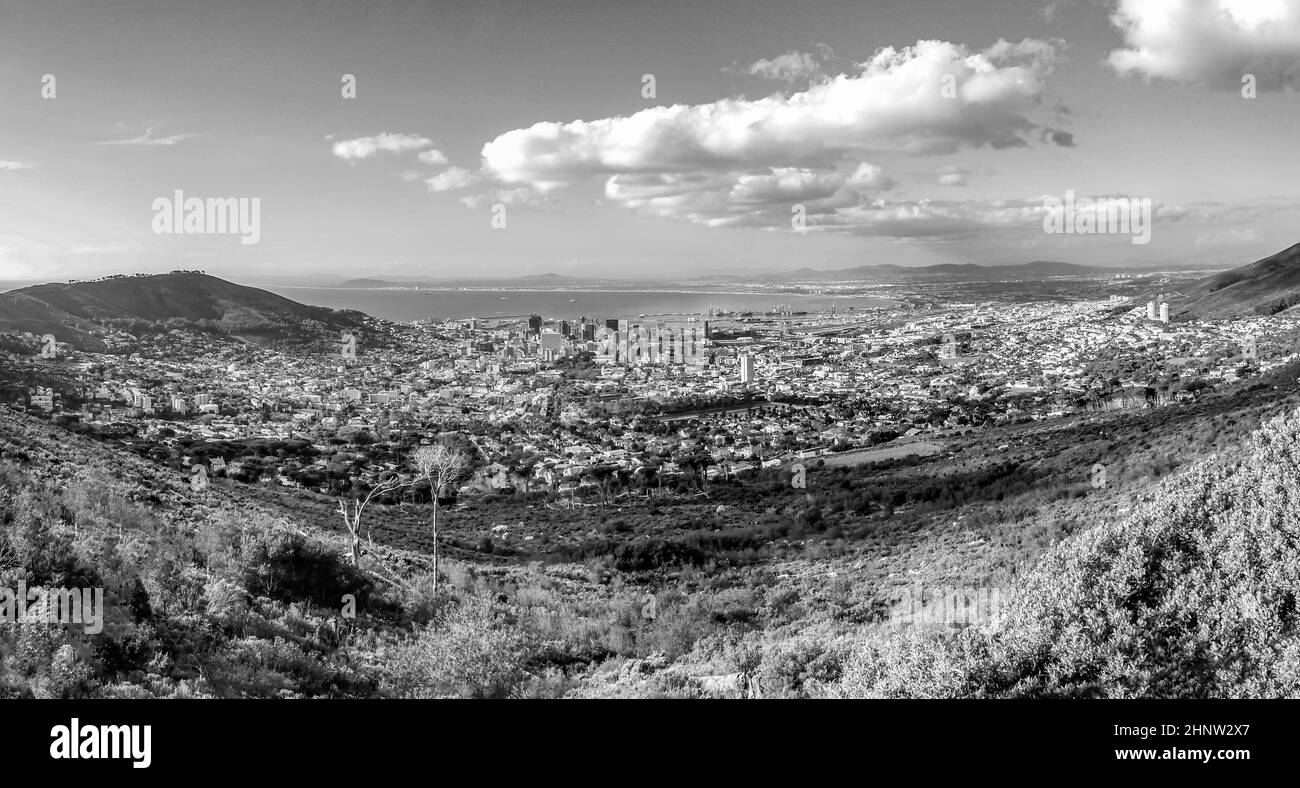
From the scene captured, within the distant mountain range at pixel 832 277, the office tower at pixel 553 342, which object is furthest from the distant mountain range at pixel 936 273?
the office tower at pixel 553 342

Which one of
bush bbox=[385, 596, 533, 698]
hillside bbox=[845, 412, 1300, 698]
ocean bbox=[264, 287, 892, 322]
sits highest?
ocean bbox=[264, 287, 892, 322]

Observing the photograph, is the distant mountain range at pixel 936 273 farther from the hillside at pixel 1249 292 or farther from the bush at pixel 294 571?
the bush at pixel 294 571

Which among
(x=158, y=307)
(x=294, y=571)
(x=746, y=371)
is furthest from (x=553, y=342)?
(x=294, y=571)

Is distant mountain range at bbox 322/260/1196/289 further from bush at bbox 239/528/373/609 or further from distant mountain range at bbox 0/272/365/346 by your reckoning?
bush at bbox 239/528/373/609

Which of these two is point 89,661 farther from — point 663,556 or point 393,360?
point 393,360

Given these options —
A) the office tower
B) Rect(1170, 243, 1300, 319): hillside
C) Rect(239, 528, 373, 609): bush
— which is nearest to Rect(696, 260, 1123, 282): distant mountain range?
Rect(1170, 243, 1300, 319): hillside

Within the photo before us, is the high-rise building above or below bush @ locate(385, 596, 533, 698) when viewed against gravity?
above

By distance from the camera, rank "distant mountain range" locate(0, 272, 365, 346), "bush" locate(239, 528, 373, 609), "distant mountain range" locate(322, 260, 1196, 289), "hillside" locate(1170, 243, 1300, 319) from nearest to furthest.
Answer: "bush" locate(239, 528, 373, 609)
"distant mountain range" locate(0, 272, 365, 346)
"hillside" locate(1170, 243, 1300, 319)
"distant mountain range" locate(322, 260, 1196, 289)
